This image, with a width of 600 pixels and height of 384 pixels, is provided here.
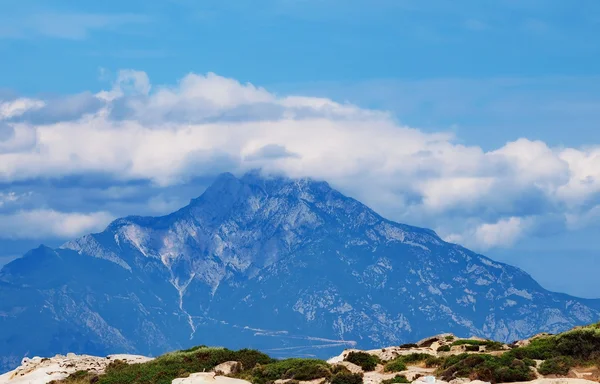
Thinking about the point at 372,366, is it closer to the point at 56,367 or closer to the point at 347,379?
the point at 347,379

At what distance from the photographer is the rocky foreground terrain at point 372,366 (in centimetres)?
6956

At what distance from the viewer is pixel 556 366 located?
7044cm

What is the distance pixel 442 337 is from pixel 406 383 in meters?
29.8

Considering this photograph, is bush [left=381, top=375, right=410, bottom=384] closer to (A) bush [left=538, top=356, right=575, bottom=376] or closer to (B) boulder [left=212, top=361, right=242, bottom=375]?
(A) bush [left=538, top=356, right=575, bottom=376]

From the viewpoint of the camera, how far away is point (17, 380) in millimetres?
88188

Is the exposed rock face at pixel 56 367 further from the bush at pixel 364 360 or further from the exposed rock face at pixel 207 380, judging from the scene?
the bush at pixel 364 360

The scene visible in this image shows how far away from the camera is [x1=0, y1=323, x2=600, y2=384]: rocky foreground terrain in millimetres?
69562

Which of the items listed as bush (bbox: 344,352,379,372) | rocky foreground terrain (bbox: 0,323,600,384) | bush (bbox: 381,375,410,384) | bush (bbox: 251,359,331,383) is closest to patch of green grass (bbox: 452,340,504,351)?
rocky foreground terrain (bbox: 0,323,600,384)

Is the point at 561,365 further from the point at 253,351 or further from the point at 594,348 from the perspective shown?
the point at 253,351

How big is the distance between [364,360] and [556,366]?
16.3 metres

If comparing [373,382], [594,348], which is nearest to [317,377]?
[373,382]

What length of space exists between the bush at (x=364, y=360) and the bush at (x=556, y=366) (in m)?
14.5

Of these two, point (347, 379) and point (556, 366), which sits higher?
point (556, 366)

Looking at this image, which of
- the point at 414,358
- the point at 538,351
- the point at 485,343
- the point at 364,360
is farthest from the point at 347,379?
the point at 485,343
